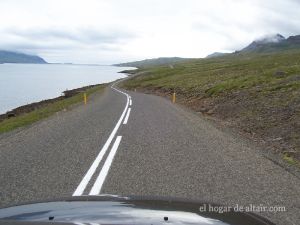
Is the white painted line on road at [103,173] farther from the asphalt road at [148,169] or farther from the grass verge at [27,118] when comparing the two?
the grass verge at [27,118]

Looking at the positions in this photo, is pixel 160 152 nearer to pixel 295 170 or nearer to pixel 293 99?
pixel 295 170

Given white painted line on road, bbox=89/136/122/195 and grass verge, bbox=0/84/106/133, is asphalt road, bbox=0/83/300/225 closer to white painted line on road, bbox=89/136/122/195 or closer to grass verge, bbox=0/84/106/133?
white painted line on road, bbox=89/136/122/195

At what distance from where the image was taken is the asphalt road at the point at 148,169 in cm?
674

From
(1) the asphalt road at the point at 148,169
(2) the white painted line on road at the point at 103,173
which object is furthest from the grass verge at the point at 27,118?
→ (2) the white painted line on road at the point at 103,173

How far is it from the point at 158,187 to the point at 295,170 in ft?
12.1

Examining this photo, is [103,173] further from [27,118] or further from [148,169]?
[27,118]

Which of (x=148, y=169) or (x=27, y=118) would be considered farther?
(x=27, y=118)

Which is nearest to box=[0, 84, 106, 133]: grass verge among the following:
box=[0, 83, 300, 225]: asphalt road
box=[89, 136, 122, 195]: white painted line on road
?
box=[0, 83, 300, 225]: asphalt road

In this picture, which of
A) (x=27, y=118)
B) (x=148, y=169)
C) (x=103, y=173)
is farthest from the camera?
(x=27, y=118)

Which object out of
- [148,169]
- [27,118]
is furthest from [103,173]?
[27,118]

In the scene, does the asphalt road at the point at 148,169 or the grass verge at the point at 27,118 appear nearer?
the asphalt road at the point at 148,169

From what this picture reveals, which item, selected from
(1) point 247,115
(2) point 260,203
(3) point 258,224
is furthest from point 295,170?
(1) point 247,115

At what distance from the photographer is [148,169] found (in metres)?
8.55

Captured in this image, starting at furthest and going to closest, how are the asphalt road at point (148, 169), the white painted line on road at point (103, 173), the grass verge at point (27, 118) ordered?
1. the grass verge at point (27, 118)
2. the white painted line on road at point (103, 173)
3. the asphalt road at point (148, 169)
